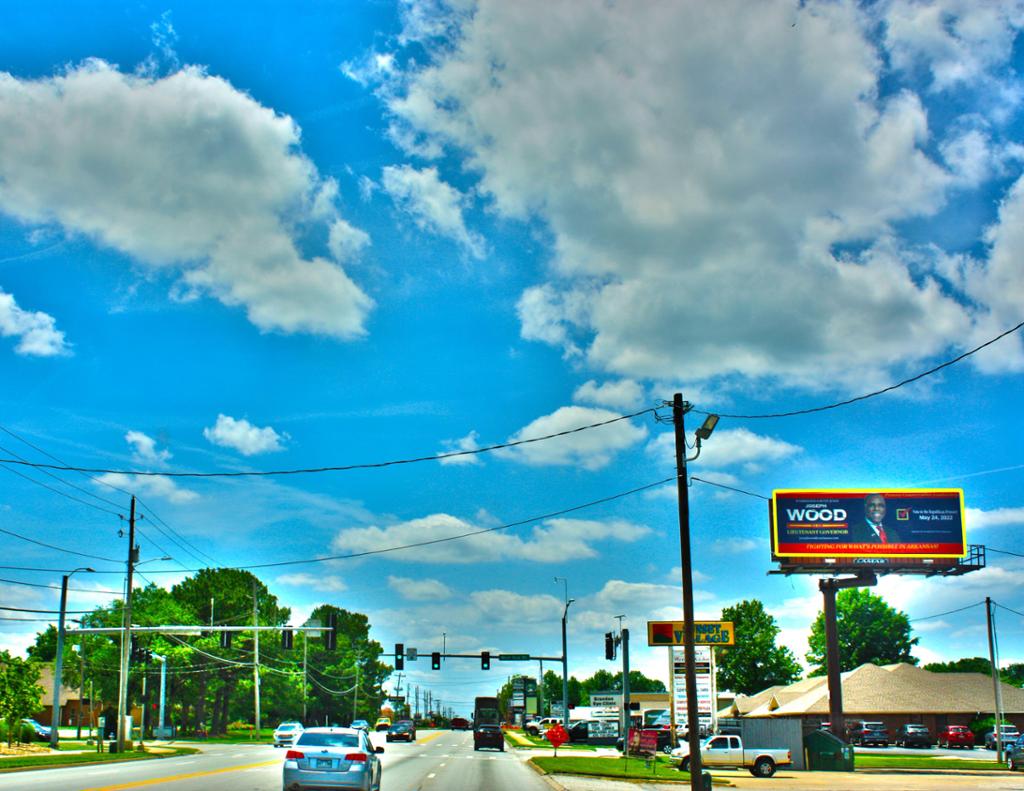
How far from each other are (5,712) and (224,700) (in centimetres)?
5517

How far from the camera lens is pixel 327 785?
2228 centimetres

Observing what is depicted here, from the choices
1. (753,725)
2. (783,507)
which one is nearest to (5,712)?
(753,725)

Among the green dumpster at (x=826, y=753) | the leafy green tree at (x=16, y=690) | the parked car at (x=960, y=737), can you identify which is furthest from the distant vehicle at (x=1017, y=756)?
the leafy green tree at (x=16, y=690)

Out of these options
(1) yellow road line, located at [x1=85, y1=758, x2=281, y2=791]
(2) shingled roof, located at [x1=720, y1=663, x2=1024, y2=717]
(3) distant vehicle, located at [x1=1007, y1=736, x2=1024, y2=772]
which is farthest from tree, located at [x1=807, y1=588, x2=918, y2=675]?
(1) yellow road line, located at [x1=85, y1=758, x2=281, y2=791]

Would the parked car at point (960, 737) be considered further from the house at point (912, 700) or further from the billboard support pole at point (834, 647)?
the billboard support pole at point (834, 647)

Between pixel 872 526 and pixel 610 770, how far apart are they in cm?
3034

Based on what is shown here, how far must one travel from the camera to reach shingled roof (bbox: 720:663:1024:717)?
89375 mm

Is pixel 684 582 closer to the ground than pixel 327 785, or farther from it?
farther from it

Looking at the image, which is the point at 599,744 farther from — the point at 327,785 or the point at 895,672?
the point at 327,785

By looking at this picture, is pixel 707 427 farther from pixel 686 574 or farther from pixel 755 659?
pixel 755 659

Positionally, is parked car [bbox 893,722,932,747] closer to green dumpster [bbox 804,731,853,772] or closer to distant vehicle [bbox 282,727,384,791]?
green dumpster [bbox 804,731,853,772]

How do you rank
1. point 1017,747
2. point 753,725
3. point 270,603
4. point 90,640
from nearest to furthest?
point 753,725, point 1017,747, point 90,640, point 270,603

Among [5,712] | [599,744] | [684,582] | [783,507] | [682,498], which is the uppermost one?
[783,507]

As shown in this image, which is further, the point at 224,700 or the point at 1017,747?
the point at 224,700
